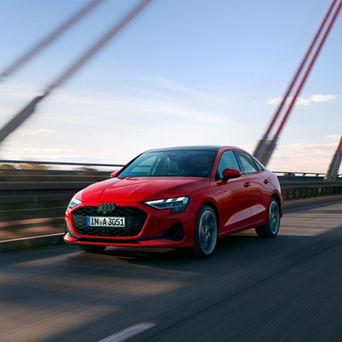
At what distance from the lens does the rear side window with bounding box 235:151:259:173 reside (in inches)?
324

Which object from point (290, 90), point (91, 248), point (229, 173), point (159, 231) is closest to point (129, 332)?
point (159, 231)

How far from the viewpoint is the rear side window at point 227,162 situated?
7393mm

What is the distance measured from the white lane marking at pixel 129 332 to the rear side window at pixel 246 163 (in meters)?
4.64

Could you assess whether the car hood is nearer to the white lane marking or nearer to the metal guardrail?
the metal guardrail

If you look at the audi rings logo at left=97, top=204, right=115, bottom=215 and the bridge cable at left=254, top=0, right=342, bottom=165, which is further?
the bridge cable at left=254, top=0, right=342, bottom=165

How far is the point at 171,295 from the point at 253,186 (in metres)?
Result: 3.74

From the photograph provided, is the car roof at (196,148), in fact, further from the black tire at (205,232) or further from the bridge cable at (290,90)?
the bridge cable at (290,90)

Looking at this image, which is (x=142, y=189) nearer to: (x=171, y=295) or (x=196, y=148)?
(x=196, y=148)

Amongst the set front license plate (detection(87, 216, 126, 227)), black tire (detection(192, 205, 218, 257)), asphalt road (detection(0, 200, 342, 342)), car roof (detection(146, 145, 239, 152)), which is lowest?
asphalt road (detection(0, 200, 342, 342))

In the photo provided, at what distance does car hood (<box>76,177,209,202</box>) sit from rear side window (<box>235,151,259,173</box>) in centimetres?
Result: 146

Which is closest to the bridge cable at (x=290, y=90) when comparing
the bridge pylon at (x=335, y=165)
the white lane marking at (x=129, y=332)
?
the bridge pylon at (x=335, y=165)

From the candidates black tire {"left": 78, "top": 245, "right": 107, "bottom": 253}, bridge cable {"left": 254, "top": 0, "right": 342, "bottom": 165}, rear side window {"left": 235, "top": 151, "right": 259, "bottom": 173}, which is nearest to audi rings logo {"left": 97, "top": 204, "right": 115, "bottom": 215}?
black tire {"left": 78, "top": 245, "right": 107, "bottom": 253}

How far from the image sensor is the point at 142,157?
26.3ft

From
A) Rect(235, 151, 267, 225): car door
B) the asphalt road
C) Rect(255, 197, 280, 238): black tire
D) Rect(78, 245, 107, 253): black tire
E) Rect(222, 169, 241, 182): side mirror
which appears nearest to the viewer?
the asphalt road
